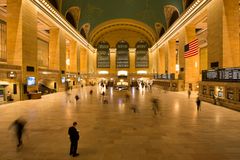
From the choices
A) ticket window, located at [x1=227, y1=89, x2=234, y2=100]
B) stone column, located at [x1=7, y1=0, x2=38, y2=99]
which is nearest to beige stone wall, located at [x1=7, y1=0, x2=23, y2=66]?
stone column, located at [x1=7, y1=0, x2=38, y2=99]

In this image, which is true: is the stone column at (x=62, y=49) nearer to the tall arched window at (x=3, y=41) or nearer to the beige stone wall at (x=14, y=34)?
the tall arched window at (x=3, y=41)

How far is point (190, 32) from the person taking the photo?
30.1m

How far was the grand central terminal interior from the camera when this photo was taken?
22.2ft

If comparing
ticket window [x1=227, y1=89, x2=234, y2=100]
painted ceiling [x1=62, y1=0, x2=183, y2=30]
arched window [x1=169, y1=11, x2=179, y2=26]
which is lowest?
ticket window [x1=227, y1=89, x2=234, y2=100]

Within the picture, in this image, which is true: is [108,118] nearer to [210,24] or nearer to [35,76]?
[35,76]

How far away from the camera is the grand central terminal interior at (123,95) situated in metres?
6.77

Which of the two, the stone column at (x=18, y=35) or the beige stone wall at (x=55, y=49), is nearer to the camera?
the stone column at (x=18, y=35)

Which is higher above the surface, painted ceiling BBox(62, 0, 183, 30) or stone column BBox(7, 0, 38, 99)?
painted ceiling BBox(62, 0, 183, 30)

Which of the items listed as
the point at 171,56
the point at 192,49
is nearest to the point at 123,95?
the point at 192,49

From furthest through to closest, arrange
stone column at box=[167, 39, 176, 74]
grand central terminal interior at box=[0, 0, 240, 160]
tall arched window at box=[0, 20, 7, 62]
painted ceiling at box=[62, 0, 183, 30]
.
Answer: painted ceiling at box=[62, 0, 183, 30] → stone column at box=[167, 39, 176, 74] → tall arched window at box=[0, 20, 7, 62] → grand central terminal interior at box=[0, 0, 240, 160]

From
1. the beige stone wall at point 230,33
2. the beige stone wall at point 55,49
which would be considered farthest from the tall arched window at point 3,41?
the beige stone wall at point 230,33

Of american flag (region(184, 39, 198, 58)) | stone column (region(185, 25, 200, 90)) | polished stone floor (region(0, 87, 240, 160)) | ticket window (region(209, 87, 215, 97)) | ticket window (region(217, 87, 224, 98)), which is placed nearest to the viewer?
polished stone floor (region(0, 87, 240, 160))

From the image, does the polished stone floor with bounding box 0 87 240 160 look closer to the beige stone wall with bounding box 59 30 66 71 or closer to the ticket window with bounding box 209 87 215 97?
the ticket window with bounding box 209 87 215 97

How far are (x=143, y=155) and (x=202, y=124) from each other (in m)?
5.22
